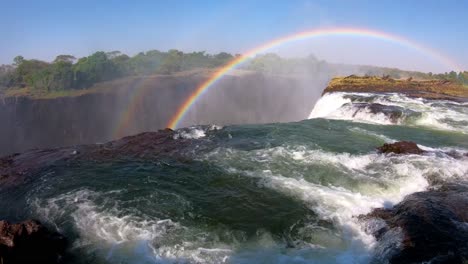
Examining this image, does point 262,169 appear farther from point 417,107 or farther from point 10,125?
point 10,125

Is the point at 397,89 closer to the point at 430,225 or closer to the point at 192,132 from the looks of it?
the point at 192,132

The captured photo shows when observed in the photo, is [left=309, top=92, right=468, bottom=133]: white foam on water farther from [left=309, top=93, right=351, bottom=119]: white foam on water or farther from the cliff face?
the cliff face

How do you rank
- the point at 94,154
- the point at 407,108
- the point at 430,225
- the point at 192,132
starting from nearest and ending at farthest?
the point at 430,225
the point at 94,154
the point at 192,132
the point at 407,108

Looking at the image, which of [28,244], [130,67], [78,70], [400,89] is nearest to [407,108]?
[400,89]

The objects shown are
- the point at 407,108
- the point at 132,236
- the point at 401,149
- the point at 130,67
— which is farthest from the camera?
the point at 130,67

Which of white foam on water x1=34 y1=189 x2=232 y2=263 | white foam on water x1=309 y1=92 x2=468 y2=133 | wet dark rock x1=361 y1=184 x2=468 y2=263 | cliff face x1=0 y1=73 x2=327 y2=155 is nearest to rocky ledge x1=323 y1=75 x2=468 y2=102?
white foam on water x1=309 y1=92 x2=468 y2=133

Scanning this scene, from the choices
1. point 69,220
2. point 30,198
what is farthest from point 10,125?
point 69,220
